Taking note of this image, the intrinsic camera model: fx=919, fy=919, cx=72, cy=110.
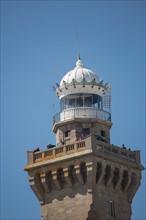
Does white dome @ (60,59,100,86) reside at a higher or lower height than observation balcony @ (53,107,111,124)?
higher

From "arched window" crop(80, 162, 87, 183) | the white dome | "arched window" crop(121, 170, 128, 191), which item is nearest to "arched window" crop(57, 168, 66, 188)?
"arched window" crop(80, 162, 87, 183)

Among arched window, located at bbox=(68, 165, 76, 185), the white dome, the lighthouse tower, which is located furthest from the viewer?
the white dome

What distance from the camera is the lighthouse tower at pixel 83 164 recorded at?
6450 centimetres

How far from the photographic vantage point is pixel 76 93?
69062 mm

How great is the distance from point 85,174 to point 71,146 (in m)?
2.31

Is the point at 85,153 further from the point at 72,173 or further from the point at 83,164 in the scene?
the point at 72,173

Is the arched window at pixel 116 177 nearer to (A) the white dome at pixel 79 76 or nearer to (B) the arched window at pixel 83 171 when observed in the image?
(B) the arched window at pixel 83 171

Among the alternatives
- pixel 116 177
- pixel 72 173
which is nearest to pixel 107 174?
pixel 116 177

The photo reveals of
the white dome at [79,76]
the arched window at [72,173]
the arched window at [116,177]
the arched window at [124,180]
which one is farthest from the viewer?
the white dome at [79,76]

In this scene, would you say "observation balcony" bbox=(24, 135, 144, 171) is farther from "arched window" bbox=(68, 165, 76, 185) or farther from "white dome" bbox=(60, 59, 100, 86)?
"white dome" bbox=(60, 59, 100, 86)

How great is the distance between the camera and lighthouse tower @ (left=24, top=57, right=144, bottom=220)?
6450 centimetres

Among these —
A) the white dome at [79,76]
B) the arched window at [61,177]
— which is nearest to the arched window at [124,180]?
the arched window at [61,177]

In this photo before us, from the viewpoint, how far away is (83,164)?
64.9 meters

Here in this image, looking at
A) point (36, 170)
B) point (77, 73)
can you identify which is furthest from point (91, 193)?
point (77, 73)
